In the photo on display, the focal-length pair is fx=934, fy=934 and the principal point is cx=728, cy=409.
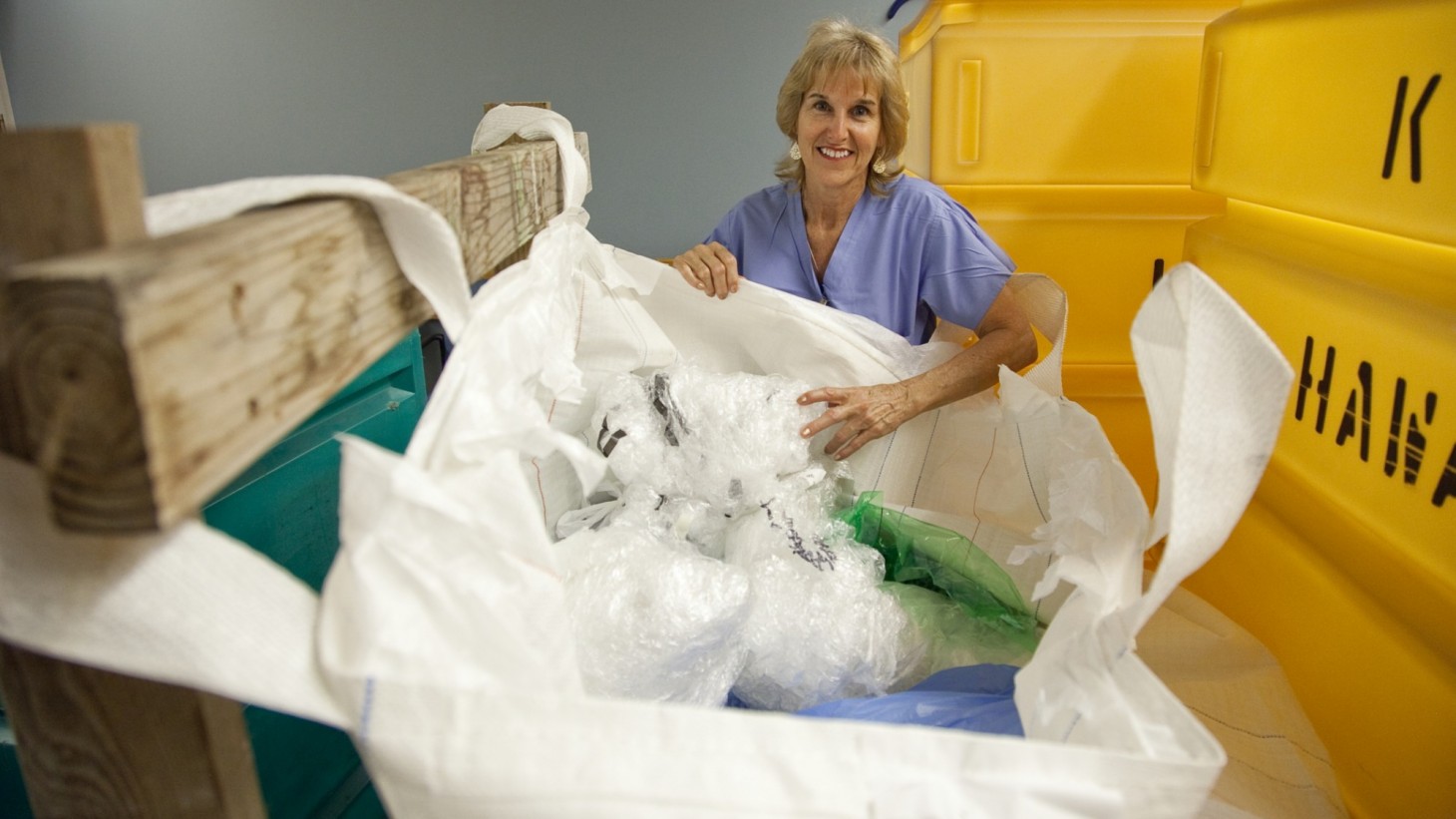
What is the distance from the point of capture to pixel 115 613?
0.36m

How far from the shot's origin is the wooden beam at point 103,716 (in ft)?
1.09

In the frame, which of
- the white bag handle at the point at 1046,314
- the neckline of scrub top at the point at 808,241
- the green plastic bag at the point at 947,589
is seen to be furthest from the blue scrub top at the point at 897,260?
the green plastic bag at the point at 947,589

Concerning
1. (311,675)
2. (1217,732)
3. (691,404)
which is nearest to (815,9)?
(691,404)

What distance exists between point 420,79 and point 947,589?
2.11 m

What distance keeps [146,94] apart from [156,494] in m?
2.70

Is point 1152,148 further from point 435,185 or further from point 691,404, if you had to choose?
point 435,185

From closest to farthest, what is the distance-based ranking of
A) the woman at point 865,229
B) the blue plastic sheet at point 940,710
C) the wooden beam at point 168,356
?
1. the wooden beam at point 168,356
2. the blue plastic sheet at point 940,710
3. the woman at point 865,229

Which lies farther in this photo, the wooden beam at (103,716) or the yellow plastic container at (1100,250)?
the yellow plastic container at (1100,250)

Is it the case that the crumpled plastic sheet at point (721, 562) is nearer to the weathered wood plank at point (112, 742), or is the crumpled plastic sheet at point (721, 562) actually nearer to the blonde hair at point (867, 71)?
the weathered wood plank at point (112, 742)

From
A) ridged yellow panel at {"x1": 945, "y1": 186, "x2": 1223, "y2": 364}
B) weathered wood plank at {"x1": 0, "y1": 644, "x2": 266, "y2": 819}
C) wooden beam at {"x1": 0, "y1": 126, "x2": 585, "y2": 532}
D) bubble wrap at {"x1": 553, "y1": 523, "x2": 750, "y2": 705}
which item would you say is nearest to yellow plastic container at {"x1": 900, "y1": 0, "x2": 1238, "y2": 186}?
ridged yellow panel at {"x1": 945, "y1": 186, "x2": 1223, "y2": 364}

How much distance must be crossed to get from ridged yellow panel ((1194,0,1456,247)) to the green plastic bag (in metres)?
0.43

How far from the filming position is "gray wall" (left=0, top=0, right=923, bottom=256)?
7.80 ft

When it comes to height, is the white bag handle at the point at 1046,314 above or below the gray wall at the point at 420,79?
below

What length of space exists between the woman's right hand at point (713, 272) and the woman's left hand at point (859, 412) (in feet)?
0.55
